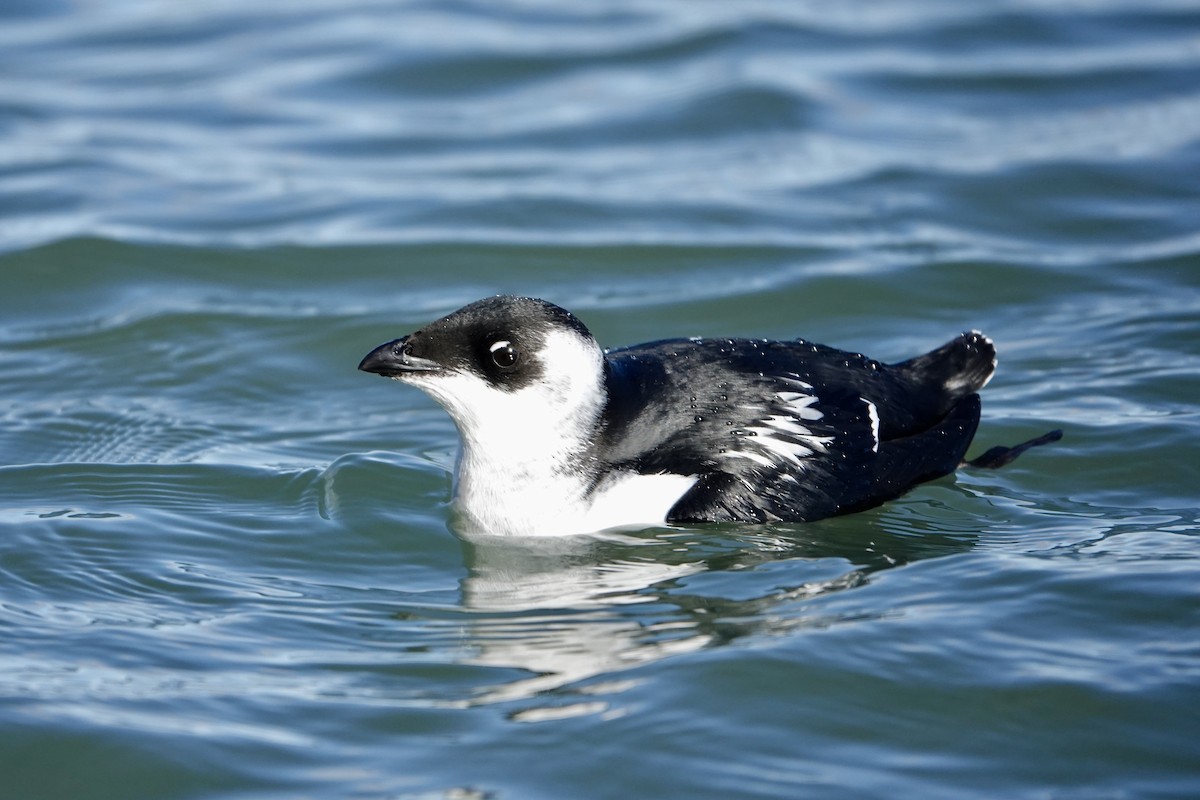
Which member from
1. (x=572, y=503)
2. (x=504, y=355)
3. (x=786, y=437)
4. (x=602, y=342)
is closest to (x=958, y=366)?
(x=786, y=437)

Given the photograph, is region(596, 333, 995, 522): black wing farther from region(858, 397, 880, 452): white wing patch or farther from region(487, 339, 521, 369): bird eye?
region(487, 339, 521, 369): bird eye

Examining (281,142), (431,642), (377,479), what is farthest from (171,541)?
(281,142)

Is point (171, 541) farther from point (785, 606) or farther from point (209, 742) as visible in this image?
point (785, 606)

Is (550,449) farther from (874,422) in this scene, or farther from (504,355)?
(874,422)

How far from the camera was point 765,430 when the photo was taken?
697 centimetres

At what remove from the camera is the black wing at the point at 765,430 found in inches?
272

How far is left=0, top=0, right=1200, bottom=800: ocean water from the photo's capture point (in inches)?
217

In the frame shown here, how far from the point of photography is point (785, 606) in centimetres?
637

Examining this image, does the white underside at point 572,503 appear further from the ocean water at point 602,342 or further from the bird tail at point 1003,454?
the bird tail at point 1003,454

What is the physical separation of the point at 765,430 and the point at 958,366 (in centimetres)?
148

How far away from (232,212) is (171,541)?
5.60 m

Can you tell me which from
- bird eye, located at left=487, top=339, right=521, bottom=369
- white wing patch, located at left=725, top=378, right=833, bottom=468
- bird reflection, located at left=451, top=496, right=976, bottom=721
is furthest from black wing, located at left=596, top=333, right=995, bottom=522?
bird eye, located at left=487, top=339, right=521, bottom=369

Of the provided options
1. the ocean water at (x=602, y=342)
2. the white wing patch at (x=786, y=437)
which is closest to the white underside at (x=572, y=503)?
the ocean water at (x=602, y=342)

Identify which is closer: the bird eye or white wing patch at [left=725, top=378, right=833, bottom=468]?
the bird eye
